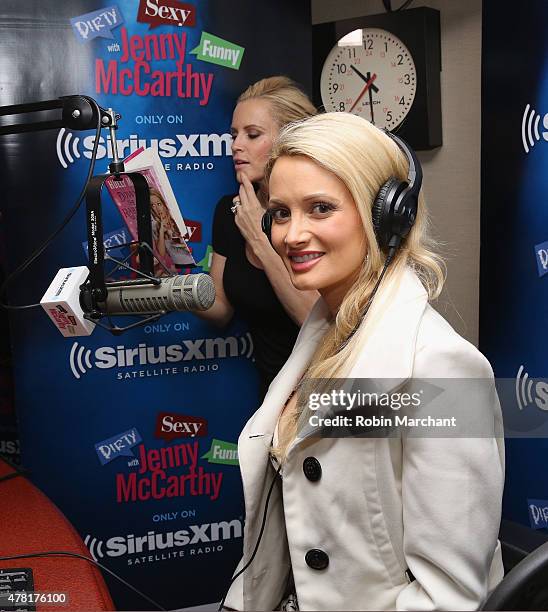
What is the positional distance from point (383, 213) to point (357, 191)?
0.06 meters

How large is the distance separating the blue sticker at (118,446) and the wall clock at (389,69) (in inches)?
60.3

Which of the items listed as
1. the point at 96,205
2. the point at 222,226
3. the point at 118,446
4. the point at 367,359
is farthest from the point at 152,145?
the point at 367,359

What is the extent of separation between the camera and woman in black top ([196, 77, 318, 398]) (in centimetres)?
279

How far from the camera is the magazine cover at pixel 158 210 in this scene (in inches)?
83.7

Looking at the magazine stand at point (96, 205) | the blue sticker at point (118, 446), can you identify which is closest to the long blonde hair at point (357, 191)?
the magazine stand at point (96, 205)

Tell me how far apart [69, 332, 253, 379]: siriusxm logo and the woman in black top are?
0.26ft

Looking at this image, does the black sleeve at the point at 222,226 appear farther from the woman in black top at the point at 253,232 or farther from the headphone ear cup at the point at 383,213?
the headphone ear cup at the point at 383,213

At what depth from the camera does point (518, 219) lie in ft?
8.96

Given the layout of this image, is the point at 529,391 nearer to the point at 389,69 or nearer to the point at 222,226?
the point at 222,226

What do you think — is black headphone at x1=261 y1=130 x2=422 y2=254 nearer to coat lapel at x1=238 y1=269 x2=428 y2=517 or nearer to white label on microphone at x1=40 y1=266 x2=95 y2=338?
coat lapel at x1=238 y1=269 x2=428 y2=517


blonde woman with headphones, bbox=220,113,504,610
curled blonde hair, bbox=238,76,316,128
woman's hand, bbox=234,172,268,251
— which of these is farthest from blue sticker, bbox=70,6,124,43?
blonde woman with headphones, bbox=220,113,504,610

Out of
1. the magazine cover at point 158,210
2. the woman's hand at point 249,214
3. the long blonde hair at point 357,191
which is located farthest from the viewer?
the woman's hand at point 249,214

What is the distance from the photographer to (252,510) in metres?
1.49

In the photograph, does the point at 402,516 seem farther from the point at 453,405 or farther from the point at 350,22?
the point at 350,22
